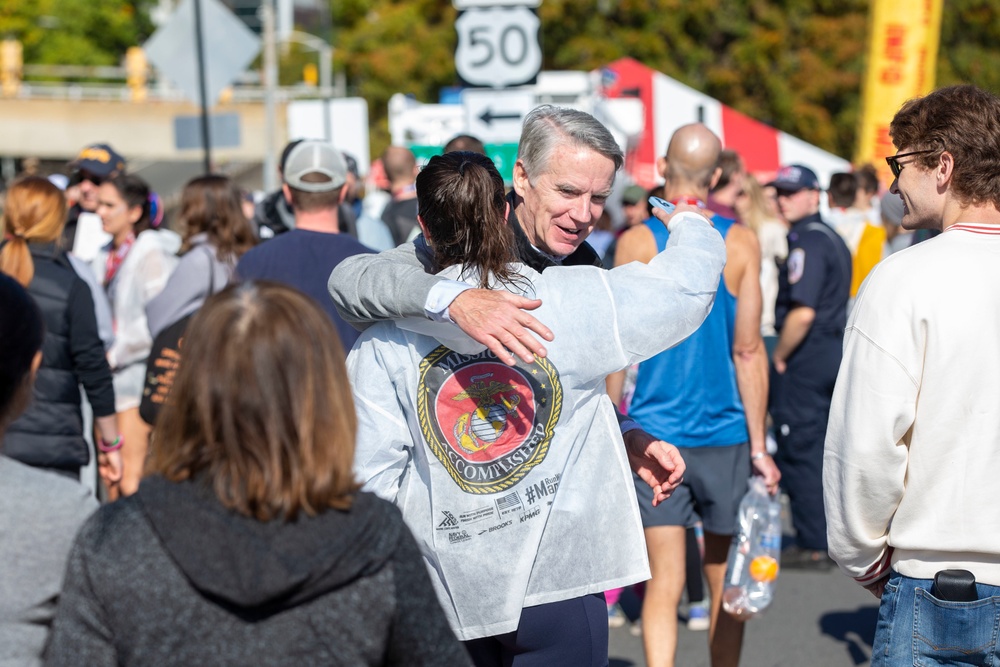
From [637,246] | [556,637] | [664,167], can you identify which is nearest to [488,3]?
[664,167]

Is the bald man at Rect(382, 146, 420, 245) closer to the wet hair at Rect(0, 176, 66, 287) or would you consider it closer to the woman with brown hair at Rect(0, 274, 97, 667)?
A: the wet hair at Rect(0, 176, 66, 287)

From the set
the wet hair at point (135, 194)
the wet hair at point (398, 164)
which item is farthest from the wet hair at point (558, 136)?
the wet hair at point (398, 164)

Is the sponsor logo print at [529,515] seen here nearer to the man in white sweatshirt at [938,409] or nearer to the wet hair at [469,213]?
the wet hair at [469,213]

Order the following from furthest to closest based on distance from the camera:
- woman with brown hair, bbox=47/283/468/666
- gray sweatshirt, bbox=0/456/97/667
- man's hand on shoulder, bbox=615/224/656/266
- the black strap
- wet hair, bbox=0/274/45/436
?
the black strap, man's hand on shoulder, bbox=615/224/656/266, wet hair, bbox=0/274/45/436, gray sweatshirt, bbox=0/456/97/667, woman with brown hair, bbox=47/283/468/666

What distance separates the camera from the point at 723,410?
4355 mm

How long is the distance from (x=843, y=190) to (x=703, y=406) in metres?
4.04

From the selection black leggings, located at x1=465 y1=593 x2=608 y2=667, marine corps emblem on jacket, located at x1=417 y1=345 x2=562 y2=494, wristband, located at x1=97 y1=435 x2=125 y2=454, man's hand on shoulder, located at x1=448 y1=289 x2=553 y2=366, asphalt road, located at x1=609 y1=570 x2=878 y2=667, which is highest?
man's hand on shoulder, located at x1=448 y1=289 x2=553 y2=366

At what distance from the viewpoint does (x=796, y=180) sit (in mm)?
6484

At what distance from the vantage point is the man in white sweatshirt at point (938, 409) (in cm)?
260

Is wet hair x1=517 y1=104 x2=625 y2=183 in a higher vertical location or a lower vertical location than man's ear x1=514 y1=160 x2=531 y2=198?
higher

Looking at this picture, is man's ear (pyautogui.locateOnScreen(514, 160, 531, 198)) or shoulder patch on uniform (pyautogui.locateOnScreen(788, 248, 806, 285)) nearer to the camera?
man's ear (pyautogui.locateOnScreen(514, 160, 531, 198))

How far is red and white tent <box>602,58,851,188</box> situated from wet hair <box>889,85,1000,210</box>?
12842mm

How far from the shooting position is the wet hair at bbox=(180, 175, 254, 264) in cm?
568

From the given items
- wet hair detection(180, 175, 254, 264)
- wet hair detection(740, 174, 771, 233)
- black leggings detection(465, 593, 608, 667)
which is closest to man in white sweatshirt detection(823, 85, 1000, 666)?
black leggings detection(465, 593, 608, 667)
